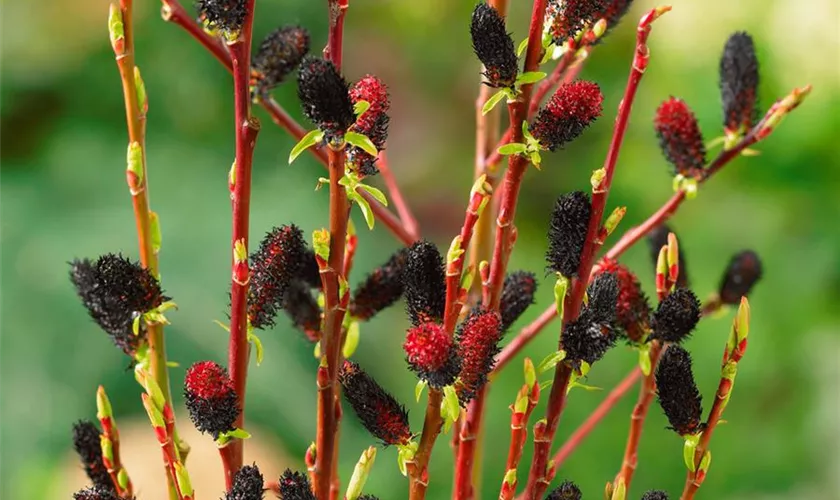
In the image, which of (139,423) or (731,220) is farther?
(731,220)

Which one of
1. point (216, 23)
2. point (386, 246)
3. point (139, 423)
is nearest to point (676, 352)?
point (216, 23)

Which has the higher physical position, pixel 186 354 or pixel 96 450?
pixel 186 354

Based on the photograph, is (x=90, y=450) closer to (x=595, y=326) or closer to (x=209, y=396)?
(x=209, y=396)

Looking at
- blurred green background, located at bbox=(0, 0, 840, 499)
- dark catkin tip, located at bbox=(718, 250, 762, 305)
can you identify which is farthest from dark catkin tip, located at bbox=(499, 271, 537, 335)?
blurred green background, located at bbox=(0, 0, 840, 499)

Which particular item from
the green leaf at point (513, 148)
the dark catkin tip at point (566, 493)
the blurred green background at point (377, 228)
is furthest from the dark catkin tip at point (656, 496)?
the blurred green background at point (377, 228)

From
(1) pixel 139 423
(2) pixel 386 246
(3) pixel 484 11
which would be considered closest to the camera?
(3) pixel 484 11

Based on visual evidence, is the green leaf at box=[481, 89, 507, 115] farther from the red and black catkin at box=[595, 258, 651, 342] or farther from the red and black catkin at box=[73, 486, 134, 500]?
the red and black catkin at box=[73, 486, 134, 500]

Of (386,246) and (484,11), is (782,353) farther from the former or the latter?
(484,11)
